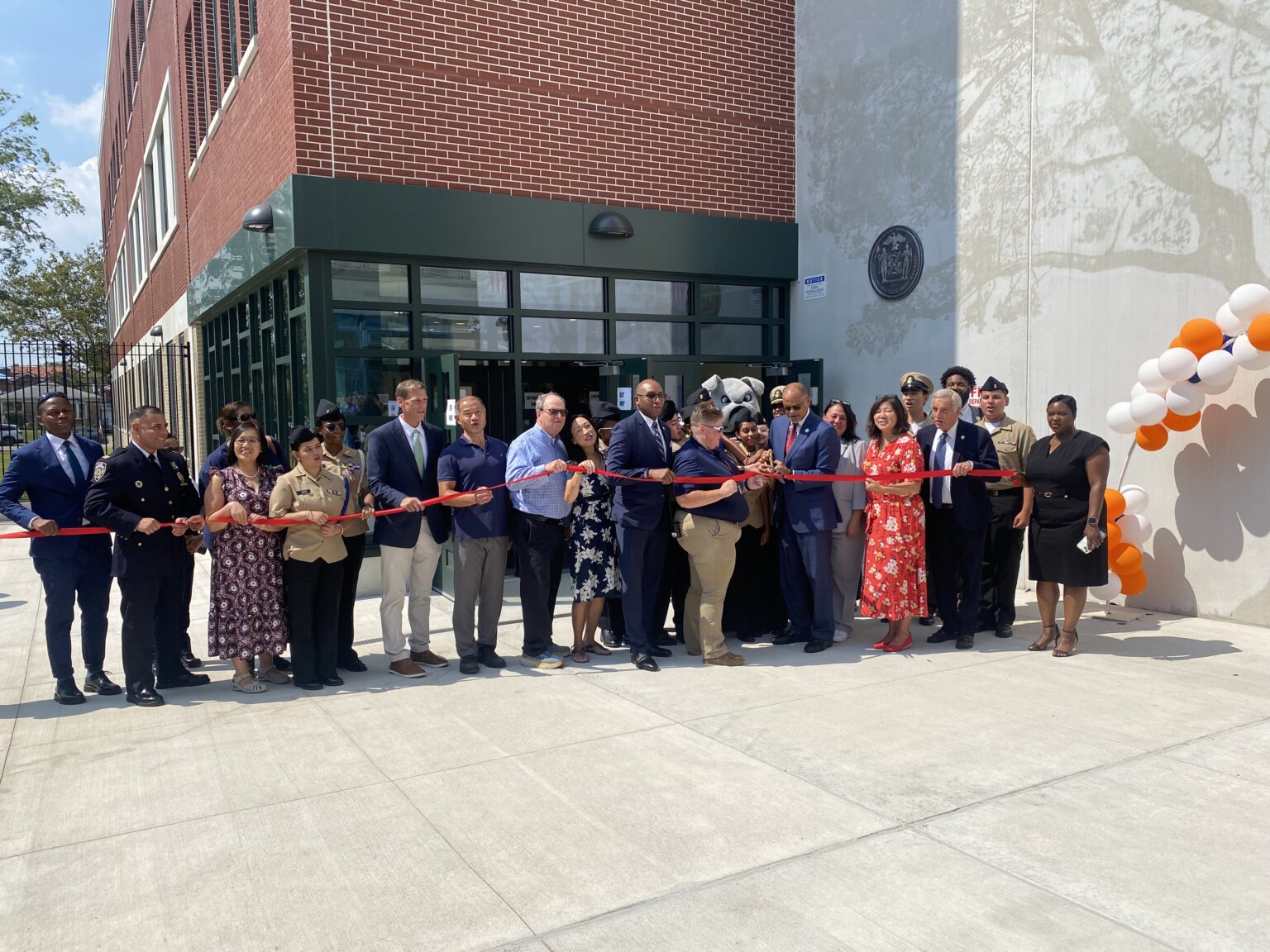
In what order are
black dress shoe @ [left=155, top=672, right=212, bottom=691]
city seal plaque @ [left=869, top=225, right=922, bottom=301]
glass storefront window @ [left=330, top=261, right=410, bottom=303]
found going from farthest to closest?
city seal plaque @ [left=869, top=225, right=922, bottom=301] → glass storefront window @ [left=330, top=261, right=410, bottom=303] → black dress shoe @ [left=155, top=672, right=212, bottom=691]

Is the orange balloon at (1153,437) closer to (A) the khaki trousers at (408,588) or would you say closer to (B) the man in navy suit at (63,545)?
(A) the khaki trousers at (408,588)

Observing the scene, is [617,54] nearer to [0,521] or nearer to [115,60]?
[0,521]

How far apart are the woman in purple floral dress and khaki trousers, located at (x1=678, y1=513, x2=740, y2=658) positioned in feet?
9.05

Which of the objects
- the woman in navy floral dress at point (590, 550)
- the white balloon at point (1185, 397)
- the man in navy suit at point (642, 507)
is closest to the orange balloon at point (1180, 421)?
the white balloon at point (1185, 397)

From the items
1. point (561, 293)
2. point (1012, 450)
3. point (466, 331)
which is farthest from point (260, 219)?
point (1012, 450)

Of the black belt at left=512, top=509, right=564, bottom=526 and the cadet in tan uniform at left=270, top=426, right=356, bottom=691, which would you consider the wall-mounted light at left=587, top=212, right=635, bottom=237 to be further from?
the cadet in tan uniform at left=270, top=426, right=356, bottom=691

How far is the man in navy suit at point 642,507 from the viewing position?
6.74 m

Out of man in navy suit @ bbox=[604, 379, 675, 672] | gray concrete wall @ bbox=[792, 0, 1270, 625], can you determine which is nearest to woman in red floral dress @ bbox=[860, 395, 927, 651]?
man in navy suit @ bbox=[604, 379, 675, 672]

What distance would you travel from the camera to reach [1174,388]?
7.37 metres

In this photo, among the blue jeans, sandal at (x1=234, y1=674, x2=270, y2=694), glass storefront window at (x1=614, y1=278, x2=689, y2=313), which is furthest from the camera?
glass storefront window at (x1=614, y1=278, x2=689, y2=313)

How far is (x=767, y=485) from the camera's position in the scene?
7578 millimetres

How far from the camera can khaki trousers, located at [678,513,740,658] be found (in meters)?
6.81

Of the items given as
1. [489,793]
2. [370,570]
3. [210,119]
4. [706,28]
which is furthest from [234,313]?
[489,793]

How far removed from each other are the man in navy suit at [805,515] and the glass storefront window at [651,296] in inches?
168
